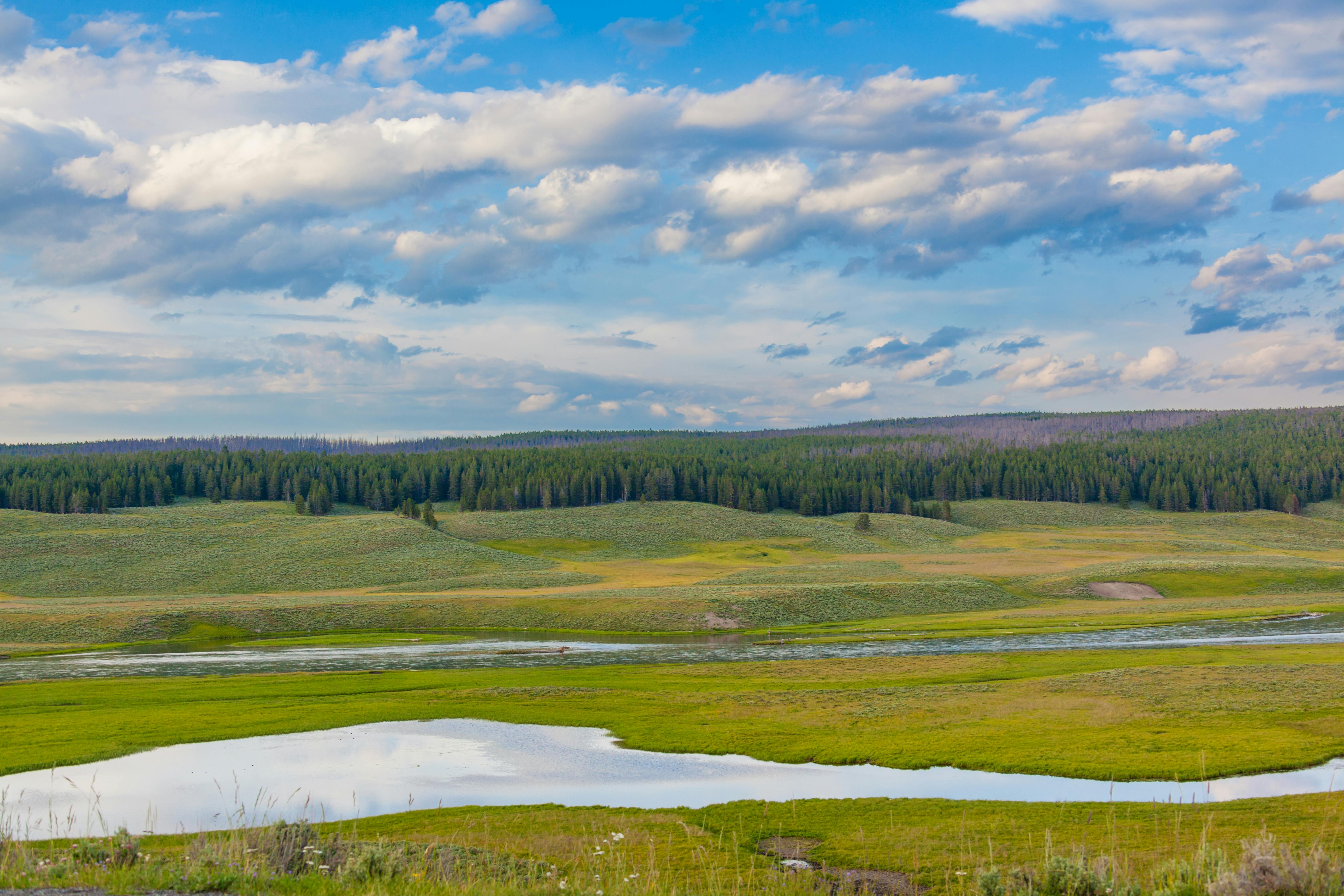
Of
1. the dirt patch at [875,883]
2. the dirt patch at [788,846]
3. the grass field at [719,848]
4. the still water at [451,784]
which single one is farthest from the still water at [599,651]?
the dirt patch at [875,883]

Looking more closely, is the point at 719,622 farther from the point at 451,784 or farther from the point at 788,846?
the point at 788,846

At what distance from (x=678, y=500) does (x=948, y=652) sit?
418 ft

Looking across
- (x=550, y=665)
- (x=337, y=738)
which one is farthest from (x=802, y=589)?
(x=337, y=738)

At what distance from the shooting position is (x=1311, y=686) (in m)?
36.3

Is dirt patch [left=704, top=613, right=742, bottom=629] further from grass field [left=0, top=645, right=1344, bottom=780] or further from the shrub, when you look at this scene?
the shrub

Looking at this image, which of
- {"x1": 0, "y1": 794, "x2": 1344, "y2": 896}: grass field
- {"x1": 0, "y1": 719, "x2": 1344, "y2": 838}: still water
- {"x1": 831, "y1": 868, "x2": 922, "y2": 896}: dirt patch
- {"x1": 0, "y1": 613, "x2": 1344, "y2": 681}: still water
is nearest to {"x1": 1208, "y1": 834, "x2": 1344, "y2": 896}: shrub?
{"x1": 0, "y1": 794, "x2": 1344, "y2": 896}: grass field

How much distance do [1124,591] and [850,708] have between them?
61735 millimetres

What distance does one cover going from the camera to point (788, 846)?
65.4ft

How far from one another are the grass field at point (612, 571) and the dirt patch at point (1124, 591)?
4.16 ft

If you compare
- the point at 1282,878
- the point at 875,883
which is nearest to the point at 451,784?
the point at 875,883

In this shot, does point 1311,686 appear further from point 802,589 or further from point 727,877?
point 802,589

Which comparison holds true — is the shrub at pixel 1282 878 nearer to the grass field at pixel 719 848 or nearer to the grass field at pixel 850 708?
the grass field at pixel 719 848

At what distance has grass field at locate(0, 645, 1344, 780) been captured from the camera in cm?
2834

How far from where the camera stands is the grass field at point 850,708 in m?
28.3
